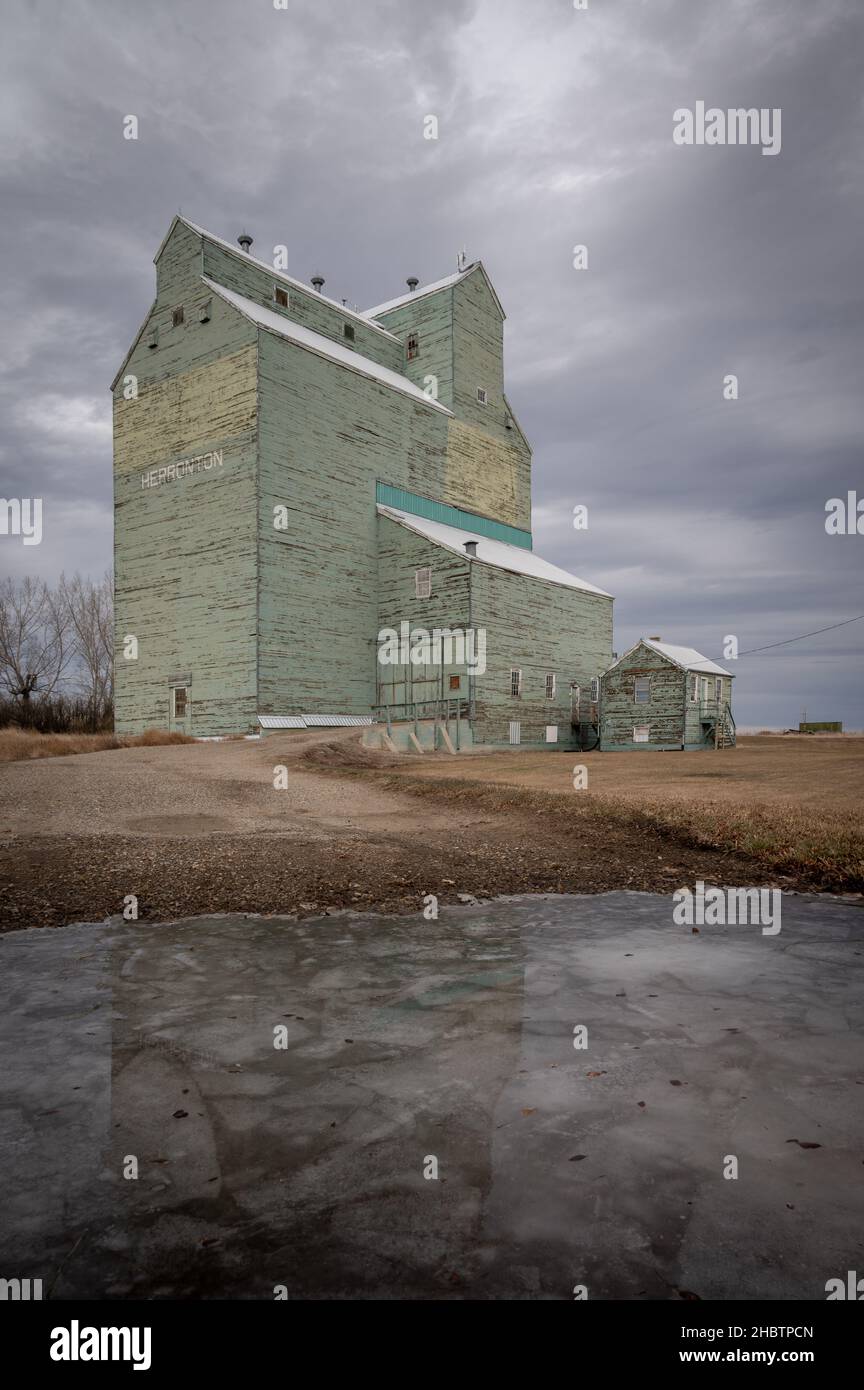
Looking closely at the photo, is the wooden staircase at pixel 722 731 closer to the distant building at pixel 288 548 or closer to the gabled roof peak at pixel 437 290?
the distant building at pixel 288 548

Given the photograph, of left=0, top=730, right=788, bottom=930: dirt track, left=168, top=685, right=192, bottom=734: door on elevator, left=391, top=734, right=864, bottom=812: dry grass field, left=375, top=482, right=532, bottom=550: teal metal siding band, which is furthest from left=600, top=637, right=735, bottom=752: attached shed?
left=0, top=730, right=788, bottom=930: dirt track

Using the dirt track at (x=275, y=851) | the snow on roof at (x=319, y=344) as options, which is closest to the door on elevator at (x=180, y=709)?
the dirt track at (x=275, y=851)

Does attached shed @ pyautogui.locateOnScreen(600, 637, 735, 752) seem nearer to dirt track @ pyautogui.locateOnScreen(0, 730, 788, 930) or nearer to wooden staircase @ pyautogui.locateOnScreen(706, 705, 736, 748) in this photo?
wooden staircase @ pyautogui.locateOnScreen(706, 705, 736, 748)

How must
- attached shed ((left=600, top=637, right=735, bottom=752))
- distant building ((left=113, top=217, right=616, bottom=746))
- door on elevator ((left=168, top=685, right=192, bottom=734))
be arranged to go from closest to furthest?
1. distant building ((left=113, top=217, right=616, bottom=746))
2. door on elevator ((left=168, top=685, right=192, bottom=734))
3. attached shed ((left=600, top=637, right=735, bottom=752))

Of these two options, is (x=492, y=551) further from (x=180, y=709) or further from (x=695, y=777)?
(x=695, y=777)

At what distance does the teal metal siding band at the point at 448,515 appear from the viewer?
32.0m

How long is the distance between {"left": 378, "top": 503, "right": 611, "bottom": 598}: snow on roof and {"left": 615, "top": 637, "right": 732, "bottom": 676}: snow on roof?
12.2ft

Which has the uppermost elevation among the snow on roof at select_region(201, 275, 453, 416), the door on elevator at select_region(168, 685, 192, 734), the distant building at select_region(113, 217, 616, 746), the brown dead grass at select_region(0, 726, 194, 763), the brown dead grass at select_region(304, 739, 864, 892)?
the snow on roof at select_region(201, 275, 453, 416)

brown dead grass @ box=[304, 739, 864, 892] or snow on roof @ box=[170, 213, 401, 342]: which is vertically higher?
snow on roof @ box=[170, 213, 401, 342]

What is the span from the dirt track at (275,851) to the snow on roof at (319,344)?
1936cm

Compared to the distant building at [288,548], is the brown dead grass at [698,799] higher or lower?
lower

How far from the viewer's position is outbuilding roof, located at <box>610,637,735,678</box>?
116ft
